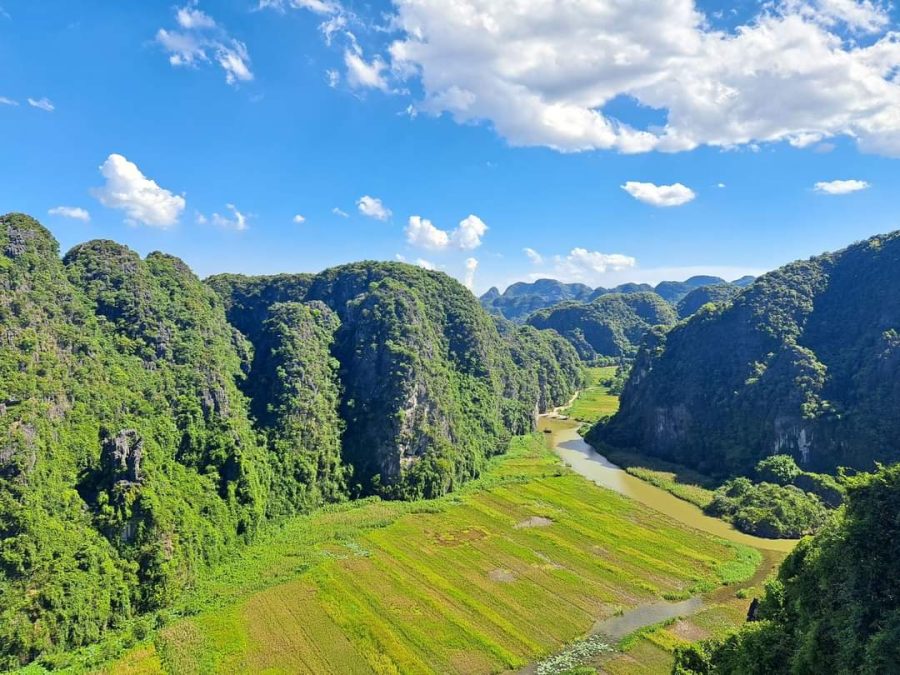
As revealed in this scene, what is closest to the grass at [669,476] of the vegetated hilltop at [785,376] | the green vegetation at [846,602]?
the vegetated hilltop at [785,376]

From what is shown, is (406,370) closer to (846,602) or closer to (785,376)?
(785,376)

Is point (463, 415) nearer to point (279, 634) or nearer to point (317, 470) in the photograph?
point (317, 470)

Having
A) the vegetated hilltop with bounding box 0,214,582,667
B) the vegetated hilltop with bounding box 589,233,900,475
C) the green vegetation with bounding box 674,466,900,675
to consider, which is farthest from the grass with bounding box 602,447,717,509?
the green vegetation with bounding box 674,466,900,675

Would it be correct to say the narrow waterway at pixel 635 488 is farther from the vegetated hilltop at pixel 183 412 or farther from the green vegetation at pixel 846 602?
the green vegetation at pixel 846 602

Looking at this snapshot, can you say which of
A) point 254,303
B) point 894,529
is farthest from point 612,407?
point 894,529

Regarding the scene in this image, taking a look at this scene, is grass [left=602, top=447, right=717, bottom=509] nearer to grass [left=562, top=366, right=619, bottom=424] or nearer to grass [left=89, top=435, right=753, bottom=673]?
grass [left=89, top=435, right=753, bottom=673]

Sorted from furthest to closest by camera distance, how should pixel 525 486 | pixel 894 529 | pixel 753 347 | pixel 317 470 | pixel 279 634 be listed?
pixel 753 347
pixel 525 486
pixel 317 470
pixel 279 634
pixel 894 529

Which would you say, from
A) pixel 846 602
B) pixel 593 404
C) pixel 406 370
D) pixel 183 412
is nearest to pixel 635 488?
pixel 406 370
